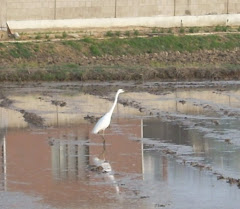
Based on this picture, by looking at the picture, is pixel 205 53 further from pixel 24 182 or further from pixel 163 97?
pixel 24 182

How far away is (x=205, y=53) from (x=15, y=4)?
28.4 ft

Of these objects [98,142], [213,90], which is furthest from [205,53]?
[98,142]

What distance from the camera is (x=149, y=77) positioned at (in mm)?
33375

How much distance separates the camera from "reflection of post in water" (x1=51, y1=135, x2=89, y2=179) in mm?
16259

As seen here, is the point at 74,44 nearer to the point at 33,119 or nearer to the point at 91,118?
the point at 33,119

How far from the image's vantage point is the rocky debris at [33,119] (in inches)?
875

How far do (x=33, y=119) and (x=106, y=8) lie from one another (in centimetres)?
2212

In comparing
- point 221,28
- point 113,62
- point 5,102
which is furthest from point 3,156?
point 221,28

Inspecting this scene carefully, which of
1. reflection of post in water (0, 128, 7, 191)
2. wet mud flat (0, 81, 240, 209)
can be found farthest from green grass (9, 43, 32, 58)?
reflection of post in water (0, 128, 7, 191)

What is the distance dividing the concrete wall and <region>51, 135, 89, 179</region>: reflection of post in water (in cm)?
2342

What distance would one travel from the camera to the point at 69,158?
17.7 metres

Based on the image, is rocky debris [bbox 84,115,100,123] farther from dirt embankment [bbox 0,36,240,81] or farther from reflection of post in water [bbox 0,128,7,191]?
dirt embankment [bbox 0,36,240,81]

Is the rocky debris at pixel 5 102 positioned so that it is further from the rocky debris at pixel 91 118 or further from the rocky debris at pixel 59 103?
the rocky debris at pixel 91 118

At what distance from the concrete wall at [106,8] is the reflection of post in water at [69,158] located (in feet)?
76.8
